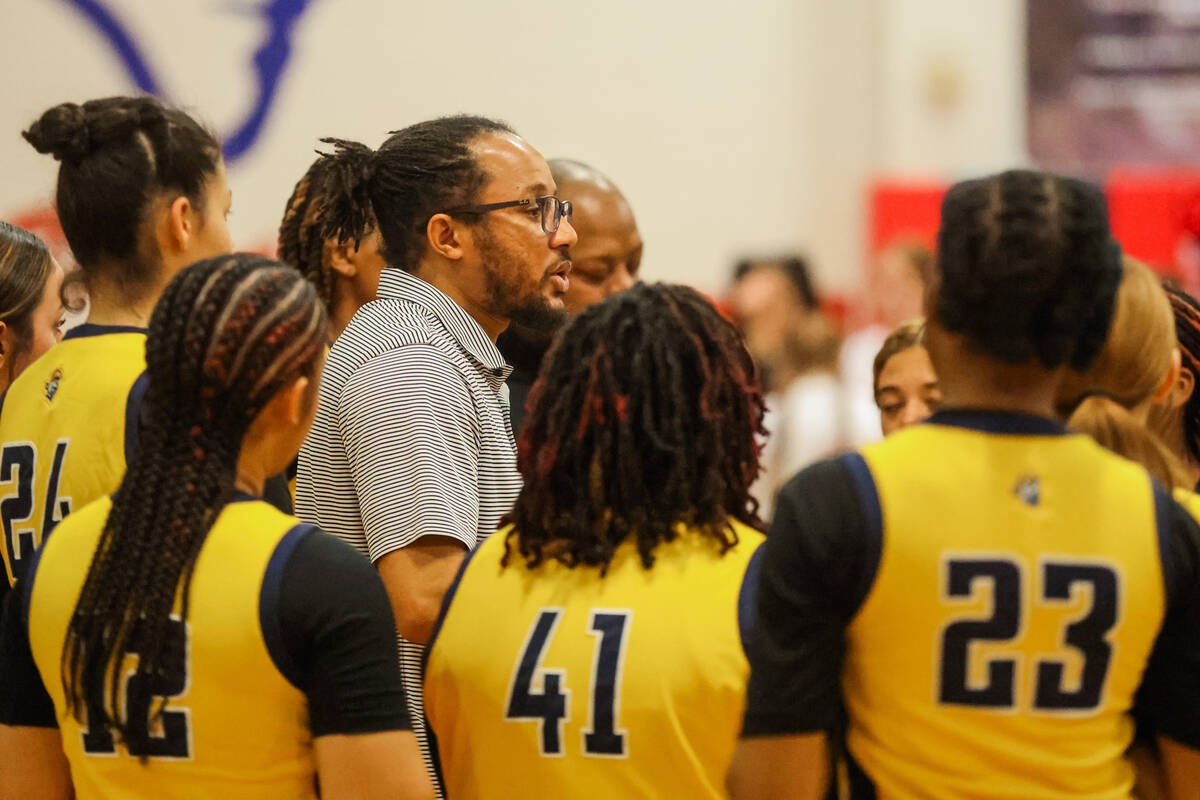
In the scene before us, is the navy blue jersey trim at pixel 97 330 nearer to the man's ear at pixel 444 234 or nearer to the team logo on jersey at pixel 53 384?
the team logo on jersey at pixel 53 384

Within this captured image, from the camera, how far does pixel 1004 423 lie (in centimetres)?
148

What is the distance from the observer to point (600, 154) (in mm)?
8031

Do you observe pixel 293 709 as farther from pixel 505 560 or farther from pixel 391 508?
pixel 391 508

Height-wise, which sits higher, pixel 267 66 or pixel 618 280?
pixel 267 66

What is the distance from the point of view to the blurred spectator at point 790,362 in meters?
6.02

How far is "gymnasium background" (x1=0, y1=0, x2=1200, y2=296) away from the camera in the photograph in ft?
23.5

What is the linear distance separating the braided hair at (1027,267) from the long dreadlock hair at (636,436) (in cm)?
39

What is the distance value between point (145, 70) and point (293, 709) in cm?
597

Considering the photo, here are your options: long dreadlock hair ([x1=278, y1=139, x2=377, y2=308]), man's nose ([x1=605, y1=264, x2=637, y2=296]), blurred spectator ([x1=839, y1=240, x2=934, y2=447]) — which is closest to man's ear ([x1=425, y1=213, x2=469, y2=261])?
long dreadlock hair ([x1=278, y1=139, x2=377, y2=308])

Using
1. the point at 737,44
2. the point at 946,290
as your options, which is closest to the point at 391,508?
the point at 946,290

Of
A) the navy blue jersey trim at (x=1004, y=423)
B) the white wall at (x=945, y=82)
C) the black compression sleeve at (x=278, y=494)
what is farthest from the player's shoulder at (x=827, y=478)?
the white wall at (x=945, y=82)

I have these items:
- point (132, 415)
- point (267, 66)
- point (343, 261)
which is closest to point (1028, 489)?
point (132, 415)

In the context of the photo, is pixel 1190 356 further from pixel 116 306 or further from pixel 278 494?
pixel 116 306

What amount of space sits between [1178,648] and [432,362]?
118 centimetres
